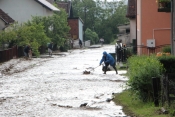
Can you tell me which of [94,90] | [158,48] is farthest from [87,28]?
[94,90]

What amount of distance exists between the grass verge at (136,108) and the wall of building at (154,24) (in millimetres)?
17638

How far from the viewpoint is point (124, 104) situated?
17734 millimetres

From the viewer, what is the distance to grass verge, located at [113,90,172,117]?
14.7 metres

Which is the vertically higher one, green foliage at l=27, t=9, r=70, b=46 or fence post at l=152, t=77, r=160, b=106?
green foliage at l=27, t=9, r=70, b=46

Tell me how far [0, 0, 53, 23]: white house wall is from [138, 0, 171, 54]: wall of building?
36.6 metres

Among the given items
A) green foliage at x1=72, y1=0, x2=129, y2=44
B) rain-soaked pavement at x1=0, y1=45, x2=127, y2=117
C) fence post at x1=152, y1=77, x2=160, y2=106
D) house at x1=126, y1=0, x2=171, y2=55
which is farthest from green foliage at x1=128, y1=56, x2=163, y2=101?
green foliage at x1=72, y1=0, x2=129, y2=44

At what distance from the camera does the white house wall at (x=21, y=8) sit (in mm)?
72250

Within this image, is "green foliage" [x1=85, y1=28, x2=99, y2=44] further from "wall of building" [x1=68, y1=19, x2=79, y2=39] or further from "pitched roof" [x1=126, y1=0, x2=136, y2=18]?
"pitched roof" [x1=126, y1=0, x2=136, y2=18]

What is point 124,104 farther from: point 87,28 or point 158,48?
point 87,28

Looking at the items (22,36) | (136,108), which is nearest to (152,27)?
(22,36)

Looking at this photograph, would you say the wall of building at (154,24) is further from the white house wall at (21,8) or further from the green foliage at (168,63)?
the white house wall at (21,8)

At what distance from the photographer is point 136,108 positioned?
16.3 metres

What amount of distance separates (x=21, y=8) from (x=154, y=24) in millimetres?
37879

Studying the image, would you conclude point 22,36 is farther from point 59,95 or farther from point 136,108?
point 136,108
